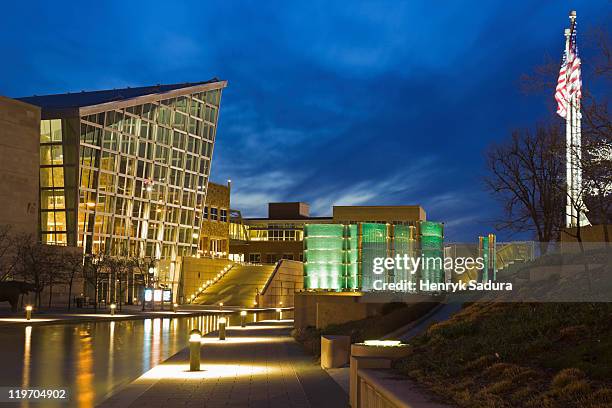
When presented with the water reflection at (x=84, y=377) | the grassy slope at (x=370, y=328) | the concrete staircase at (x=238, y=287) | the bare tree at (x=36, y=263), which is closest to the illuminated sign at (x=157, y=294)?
the bare tree at (x=36, y=263)

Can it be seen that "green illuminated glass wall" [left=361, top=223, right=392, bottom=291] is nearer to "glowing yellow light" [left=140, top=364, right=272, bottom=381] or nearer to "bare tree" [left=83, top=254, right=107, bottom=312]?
"glowing yellow light" [left=140, top=364, right=272, bottom=381]

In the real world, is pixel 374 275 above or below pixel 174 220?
below

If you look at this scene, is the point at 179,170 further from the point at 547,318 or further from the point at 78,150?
the point at 547,318

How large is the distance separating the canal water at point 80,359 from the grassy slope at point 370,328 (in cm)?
409

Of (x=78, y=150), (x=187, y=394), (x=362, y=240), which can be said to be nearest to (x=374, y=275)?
(x=362, y=240)

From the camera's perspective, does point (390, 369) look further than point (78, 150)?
No

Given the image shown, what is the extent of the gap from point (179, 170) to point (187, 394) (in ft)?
267

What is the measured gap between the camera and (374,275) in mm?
38125

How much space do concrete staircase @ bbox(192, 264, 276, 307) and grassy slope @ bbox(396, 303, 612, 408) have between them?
72128 mm

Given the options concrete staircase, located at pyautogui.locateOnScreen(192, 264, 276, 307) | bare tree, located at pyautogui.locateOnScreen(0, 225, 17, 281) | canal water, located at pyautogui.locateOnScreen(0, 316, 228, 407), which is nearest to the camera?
canal water, located at pyautogui.locateOnScreen(0, 316, 228, 407)

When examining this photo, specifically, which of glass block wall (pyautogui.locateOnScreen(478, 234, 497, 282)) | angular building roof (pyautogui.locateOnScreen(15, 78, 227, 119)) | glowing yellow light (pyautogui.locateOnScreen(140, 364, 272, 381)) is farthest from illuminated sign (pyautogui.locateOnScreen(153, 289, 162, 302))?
glowing yellow light (pyautogui.locateOnScreen(140, 364, 272, 381))

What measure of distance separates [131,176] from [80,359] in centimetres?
6628

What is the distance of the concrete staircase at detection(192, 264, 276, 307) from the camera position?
85.3 metres

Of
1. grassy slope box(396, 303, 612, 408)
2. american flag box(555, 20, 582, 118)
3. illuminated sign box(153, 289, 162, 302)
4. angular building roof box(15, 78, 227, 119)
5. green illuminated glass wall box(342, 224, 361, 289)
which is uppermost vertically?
angular building roof box(15, 78, 227, 119)
